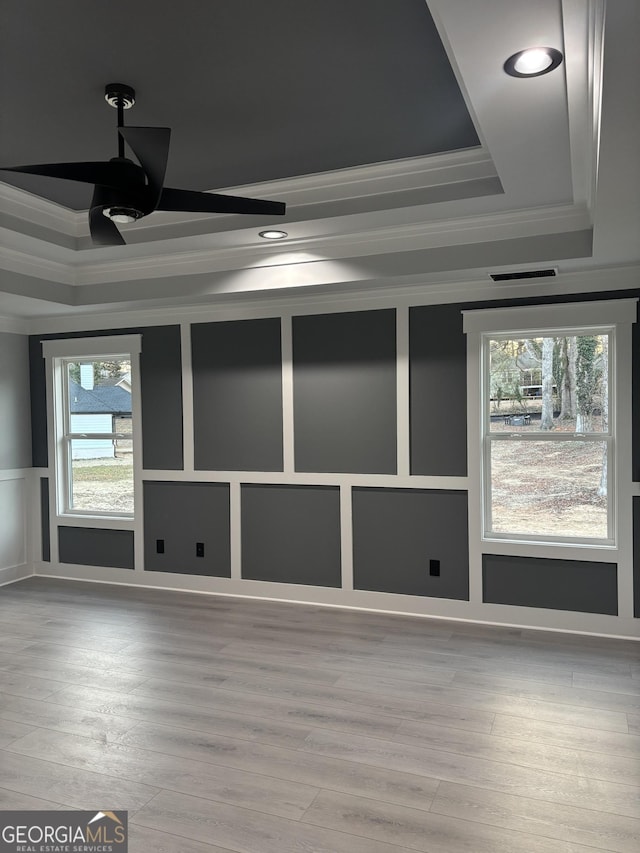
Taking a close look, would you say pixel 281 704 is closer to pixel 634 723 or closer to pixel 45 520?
pixel 634 723

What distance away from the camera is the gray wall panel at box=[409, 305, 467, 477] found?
14.5ft

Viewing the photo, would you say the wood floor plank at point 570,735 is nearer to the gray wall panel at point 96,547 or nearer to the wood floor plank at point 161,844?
the wood floor plank at point 161,844

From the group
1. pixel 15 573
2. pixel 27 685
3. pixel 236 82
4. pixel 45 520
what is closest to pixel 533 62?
pixel 236 82

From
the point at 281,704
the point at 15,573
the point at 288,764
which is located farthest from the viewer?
the point at 15,573

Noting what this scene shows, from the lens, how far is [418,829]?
2236 millimetres

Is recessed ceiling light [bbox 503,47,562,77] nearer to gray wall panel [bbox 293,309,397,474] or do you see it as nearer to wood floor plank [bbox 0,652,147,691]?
gray wall panel [bbox 293,309,397,474]

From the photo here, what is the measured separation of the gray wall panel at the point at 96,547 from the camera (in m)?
5.51

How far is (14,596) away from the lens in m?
5.23

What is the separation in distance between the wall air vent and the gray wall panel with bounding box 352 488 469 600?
1.49 m

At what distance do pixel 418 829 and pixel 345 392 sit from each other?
3031 mm

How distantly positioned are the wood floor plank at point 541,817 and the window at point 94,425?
3910 mm

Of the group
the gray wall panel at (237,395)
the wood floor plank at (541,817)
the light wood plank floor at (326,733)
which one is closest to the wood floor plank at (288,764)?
the light wood plank floor at (326,733)

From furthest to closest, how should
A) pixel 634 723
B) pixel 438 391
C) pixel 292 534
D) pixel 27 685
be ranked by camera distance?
1. pixel 292 534
2. pixel 438 391
3. pixel 27 685
4. pixel 634 723

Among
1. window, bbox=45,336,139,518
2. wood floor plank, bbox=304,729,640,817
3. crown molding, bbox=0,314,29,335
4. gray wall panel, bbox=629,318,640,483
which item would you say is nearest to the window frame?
gray wall panel, bbox=629,318,640,483
